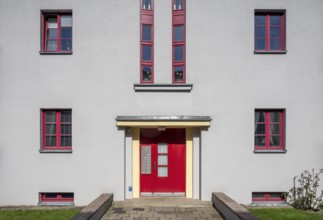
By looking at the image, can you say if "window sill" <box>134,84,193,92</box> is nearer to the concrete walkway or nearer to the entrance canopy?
the entrance canopy

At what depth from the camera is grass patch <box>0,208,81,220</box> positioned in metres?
7.49

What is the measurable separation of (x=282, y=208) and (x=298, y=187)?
40.0 inches

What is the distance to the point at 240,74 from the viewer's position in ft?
29.9

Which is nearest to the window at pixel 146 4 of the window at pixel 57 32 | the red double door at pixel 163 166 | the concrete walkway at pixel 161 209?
the window at pixel 57 32

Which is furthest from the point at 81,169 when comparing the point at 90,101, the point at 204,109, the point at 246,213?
the point at 246,213

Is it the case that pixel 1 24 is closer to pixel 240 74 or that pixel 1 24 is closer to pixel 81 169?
pixel 81 169

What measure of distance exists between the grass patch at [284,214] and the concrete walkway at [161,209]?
4.27ft

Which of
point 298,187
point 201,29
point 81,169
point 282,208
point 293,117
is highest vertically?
point 201,29

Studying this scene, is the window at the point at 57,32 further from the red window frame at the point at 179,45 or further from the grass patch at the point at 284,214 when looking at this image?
the grass patch at the point at 284,214

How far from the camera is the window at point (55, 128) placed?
9258mm

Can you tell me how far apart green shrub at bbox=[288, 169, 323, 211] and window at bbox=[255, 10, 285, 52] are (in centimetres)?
458

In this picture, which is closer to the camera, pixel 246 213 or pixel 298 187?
pixel 246 213

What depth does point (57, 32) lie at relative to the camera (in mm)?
9375

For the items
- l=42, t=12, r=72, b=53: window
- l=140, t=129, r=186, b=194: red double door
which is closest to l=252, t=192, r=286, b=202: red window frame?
l=140, t=129, r=186, b=194: red double door
